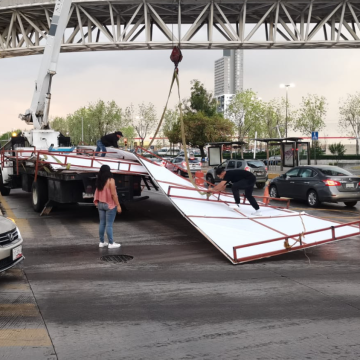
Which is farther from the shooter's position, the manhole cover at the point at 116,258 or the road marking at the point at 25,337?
the manhole cover at the point at 116,258

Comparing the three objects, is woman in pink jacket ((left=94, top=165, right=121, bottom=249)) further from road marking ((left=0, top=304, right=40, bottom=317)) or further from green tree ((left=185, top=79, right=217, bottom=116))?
green tree ((left=185, top=79, right=217, bottom=116))

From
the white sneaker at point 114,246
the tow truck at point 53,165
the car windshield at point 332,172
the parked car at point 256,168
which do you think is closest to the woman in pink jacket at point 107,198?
the white sneaker at point 114,246

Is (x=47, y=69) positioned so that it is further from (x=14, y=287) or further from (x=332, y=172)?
(x=14, y=287)

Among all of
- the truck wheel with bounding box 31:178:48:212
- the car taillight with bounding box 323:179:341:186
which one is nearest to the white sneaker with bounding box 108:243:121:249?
the truck wheel with bounding box 31:178:48:212

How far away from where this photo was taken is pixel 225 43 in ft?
83.9

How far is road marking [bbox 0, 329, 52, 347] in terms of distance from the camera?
15.0ft

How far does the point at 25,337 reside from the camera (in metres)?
4.71

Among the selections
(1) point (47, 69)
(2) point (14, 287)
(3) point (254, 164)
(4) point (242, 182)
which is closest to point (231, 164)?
(3) point (254, 164)

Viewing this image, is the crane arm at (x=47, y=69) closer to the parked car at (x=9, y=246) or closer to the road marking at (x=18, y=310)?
the parked car at (x=9, y=246)

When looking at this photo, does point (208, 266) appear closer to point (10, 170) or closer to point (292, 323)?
point (292, 323)

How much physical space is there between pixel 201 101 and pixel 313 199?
144ft

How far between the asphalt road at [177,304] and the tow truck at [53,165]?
7.65 feet

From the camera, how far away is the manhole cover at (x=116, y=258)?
8133 millimetres

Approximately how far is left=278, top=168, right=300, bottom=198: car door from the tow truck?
539cm
